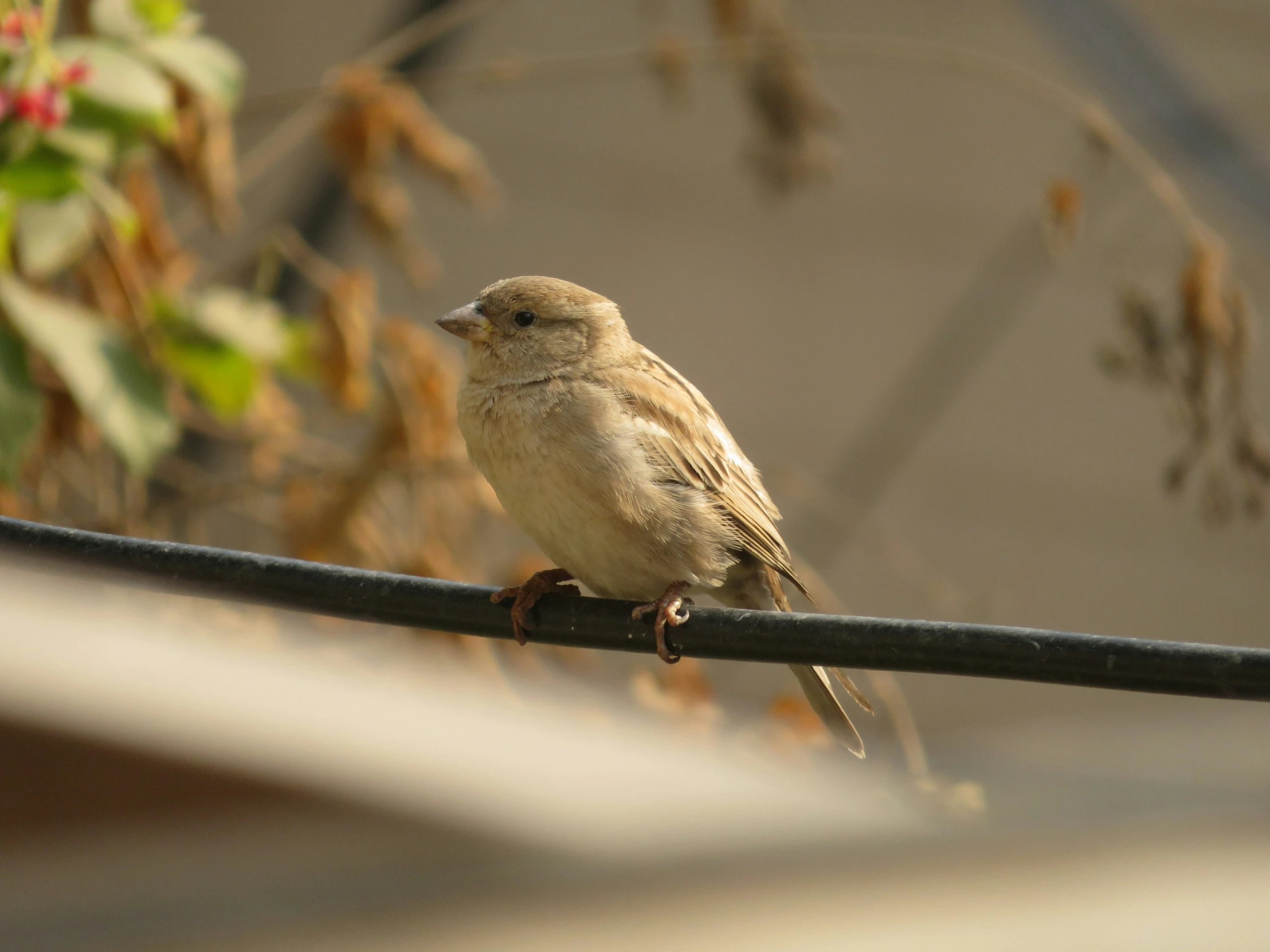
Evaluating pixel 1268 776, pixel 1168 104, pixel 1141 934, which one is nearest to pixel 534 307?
pixel 1168 104

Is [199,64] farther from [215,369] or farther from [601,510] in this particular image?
[601,510]

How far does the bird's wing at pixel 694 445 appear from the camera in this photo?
2893mm

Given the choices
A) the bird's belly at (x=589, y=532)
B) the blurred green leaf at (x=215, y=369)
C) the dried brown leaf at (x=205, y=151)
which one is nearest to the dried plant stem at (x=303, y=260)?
the dried brown leaf at (x=205, y=151)

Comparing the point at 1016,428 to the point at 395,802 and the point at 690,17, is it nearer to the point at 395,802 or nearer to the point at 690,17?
the point at 690,17

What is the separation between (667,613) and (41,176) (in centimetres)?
161

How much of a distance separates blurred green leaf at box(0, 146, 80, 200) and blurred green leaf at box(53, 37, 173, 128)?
0.16m

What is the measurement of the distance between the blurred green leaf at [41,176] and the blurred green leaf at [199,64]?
0.36 m

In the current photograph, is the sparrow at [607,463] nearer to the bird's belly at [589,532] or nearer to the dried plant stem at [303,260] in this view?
the bird's belly at [589,532]

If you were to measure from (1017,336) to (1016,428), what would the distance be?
0.58 m

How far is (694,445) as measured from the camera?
2977 millimetres

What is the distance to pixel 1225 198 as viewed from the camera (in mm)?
7754

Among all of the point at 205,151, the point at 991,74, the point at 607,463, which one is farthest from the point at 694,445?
the point at 991,74

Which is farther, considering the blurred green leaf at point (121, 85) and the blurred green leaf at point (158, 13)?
the blurred green leaf at point (158, 13)

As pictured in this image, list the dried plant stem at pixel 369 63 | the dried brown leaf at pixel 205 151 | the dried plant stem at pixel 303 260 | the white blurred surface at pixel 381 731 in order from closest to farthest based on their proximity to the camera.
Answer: the dried brown leaf at pixel 205 151 → the dried plant stem at pixel 303 260 → the dried plant stem at pixel 369 63 → the white blurred surface at pixel 381 731
